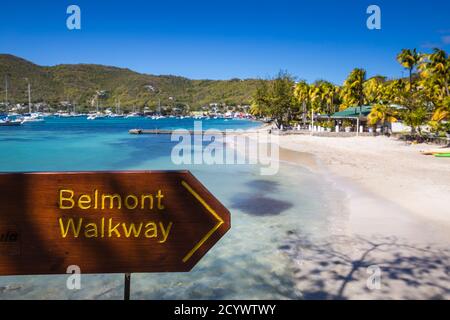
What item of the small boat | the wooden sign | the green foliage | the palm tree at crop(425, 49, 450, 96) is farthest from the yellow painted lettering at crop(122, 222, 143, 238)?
the small boat

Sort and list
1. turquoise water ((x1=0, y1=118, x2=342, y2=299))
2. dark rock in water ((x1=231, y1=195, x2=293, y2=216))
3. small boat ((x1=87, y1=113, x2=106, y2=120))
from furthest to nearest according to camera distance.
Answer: small boat ((x1=87, y1=113, x2=106, y2=120))
dark rock in water ((x1=231, y1=195, x2=293, y2=216))
turquoise water ((x1=0, y1=118, x2=342, y2=299))

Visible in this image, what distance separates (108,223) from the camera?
1.86 metres

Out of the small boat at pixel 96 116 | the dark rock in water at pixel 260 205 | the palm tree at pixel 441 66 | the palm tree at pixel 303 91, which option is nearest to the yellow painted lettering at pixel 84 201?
the dark rock in water at pixel 260 205

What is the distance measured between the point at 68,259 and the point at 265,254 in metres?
6.32

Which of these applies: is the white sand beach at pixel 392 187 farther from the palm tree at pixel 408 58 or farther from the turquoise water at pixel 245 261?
the palm tree at pixel 408 58

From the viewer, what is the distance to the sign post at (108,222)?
1.81m

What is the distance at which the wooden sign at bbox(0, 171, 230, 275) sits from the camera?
1.81 metres

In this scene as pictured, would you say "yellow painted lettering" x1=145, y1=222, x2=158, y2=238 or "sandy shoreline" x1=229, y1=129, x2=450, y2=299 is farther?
"sandy shoreline" x1=229, y1=129, x2=450, y2=299

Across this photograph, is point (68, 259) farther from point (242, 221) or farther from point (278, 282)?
point (242, 221)

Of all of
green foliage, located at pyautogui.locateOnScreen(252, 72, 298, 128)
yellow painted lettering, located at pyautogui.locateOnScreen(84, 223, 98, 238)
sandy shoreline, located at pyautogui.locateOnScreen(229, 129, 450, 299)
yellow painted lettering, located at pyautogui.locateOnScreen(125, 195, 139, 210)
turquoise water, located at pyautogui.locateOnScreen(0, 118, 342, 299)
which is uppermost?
green foliage, located at pyautogui.locateOnScreen(252, 72, 298, 128)

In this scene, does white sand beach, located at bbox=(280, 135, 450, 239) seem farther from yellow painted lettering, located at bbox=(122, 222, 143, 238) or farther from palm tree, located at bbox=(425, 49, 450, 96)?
palm tree, located at bbox=(425, 49, 450, 96)
